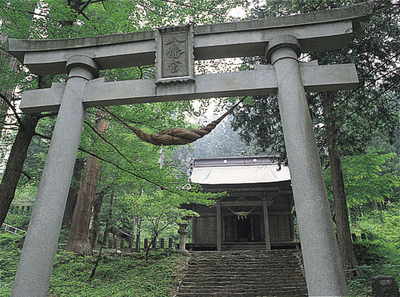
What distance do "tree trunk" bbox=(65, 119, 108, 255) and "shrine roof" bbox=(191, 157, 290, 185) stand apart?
4.83 meters

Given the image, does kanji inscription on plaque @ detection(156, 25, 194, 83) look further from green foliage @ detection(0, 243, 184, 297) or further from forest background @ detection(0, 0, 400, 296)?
green foliage @ detection(0, 243, 184, 297)

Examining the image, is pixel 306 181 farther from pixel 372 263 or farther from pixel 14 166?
pixel 372 263

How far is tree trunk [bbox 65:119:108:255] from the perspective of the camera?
381 inches

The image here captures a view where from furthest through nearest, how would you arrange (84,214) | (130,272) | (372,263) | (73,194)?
(73,194) → (84,214) → (130,272) → (372,263)

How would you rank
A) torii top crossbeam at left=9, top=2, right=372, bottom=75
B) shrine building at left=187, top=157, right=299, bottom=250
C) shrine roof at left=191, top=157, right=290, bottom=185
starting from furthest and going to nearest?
1. shrine roof at left=191, top=157, right=290, bottom=185
2. shrine building at left=187, top=157, right=299, bottom=250
3. torii top crossbeam at left=9, top=2, right=372, bottom=75

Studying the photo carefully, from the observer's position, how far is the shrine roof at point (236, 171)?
13536 mm

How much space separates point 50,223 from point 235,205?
1045 cm

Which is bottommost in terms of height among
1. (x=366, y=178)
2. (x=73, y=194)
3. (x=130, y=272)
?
(x=130, y=272)

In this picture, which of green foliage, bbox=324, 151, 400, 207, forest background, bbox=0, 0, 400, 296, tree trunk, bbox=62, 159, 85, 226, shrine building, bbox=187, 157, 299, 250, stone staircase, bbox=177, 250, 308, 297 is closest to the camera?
forest background, bbox=0, 0, 400, 296

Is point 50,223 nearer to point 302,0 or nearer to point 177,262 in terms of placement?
point 302,0

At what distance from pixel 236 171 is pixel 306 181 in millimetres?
13164

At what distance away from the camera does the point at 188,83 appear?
3.55m

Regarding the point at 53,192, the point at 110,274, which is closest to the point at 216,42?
the point at 53,192

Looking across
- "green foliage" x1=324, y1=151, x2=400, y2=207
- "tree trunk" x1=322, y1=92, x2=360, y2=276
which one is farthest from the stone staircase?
"green foliage" x1=324, y1=151, x2=400, y2=207
